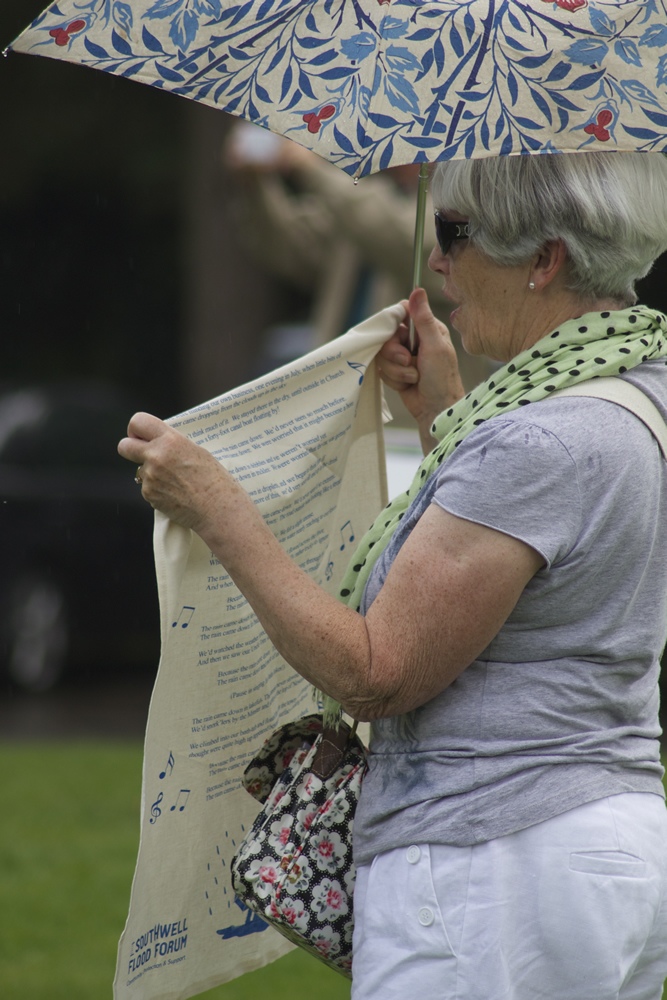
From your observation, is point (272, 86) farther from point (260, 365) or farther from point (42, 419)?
point (260, 365)

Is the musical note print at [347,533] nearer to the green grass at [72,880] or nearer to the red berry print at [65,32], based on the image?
the red berry print at [65,32]

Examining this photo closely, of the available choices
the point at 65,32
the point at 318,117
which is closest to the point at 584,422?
the point at 318,117

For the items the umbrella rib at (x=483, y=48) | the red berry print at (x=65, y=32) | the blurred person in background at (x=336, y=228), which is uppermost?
the blurred person in background at (x=336, y=228)

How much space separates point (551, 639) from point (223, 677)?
2.34ft

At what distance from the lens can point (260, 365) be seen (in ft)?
34.6

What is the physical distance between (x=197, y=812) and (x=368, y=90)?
133 cm

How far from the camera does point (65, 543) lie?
859 centimetres

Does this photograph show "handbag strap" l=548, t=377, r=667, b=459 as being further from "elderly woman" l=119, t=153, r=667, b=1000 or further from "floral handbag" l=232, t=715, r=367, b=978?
"floral handbag" l=232, t=715, r=367, b=978

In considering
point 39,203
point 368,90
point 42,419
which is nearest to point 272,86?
point 368,90

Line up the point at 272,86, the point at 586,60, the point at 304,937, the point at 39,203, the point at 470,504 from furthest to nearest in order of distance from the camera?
the point at 39,203 → the point at 272,86 → the point at 304,937 → the point at 586,60 → the point at 470,504

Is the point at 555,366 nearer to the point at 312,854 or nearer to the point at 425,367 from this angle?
the point at 425,367

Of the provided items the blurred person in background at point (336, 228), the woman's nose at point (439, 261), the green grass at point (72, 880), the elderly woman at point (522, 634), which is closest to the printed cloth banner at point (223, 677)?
the elderly woman at point (522, 634)

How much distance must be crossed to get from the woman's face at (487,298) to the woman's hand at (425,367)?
0.52 m

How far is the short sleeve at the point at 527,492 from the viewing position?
5.54 ft
